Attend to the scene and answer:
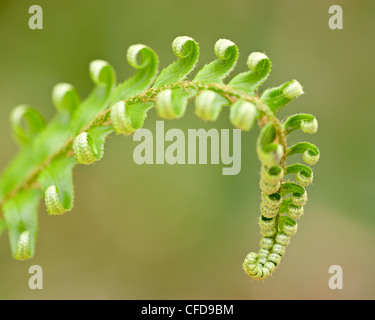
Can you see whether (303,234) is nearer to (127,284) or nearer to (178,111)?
(127,284)

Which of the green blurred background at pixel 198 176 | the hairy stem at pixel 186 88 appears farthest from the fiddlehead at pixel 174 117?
the green blurred background at pixel 198 176

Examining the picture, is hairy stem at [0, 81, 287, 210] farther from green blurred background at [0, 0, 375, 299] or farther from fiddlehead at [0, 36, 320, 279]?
green blurred background at [0, 0, 375, 299]

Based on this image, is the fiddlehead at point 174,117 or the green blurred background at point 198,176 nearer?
the fiddlehead at point 174,117

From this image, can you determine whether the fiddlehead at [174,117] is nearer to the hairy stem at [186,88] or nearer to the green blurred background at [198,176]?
the hairy stem at [186,88]

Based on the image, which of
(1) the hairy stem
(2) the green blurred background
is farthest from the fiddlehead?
(2) the green blurred background

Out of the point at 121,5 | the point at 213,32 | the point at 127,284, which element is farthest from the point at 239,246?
the point at 121,5

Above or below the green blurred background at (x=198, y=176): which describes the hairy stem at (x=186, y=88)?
below
